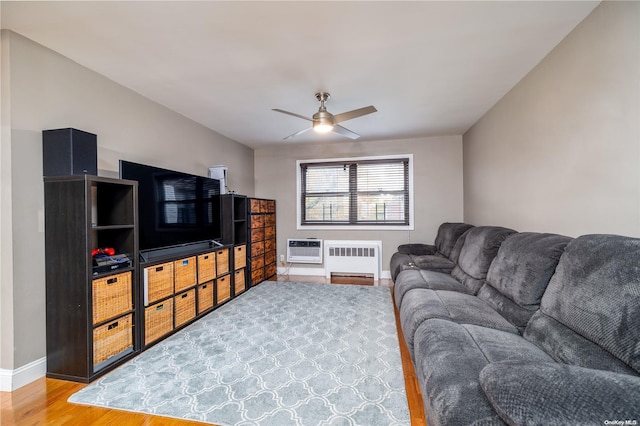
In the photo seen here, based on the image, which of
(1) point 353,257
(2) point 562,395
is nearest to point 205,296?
(1) point 353,257

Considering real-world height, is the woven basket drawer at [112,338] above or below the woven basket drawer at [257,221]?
below

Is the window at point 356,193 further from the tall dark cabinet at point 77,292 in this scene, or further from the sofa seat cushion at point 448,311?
the tall dark cabinet at point 77,292

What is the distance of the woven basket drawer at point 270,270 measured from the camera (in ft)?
16.1

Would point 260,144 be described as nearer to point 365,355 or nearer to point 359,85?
point 359,85

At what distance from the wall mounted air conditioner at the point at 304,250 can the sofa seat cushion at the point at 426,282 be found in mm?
2283

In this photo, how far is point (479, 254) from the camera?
2.57 m

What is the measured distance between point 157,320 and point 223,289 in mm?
1079

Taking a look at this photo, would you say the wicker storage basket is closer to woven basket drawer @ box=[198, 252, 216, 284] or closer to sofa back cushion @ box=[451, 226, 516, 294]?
woven basket drawer @ box=[198, 252, 216, 284]

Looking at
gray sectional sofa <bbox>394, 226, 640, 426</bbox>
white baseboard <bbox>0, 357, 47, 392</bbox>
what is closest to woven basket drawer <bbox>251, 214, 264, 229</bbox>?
white baseboard <bbox>0, 357, 47, 392</bbox>

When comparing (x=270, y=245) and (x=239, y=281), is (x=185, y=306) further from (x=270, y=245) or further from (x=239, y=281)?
(x=270, y=245)

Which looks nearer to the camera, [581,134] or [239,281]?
[581,134]

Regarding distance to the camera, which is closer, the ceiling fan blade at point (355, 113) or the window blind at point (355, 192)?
the ceiling fan blade at point (355, 113)

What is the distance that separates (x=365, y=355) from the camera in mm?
2254

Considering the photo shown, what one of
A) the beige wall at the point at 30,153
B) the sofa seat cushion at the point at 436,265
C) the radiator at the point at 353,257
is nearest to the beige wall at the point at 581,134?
the sofa seat cushion at the point at 436,265
